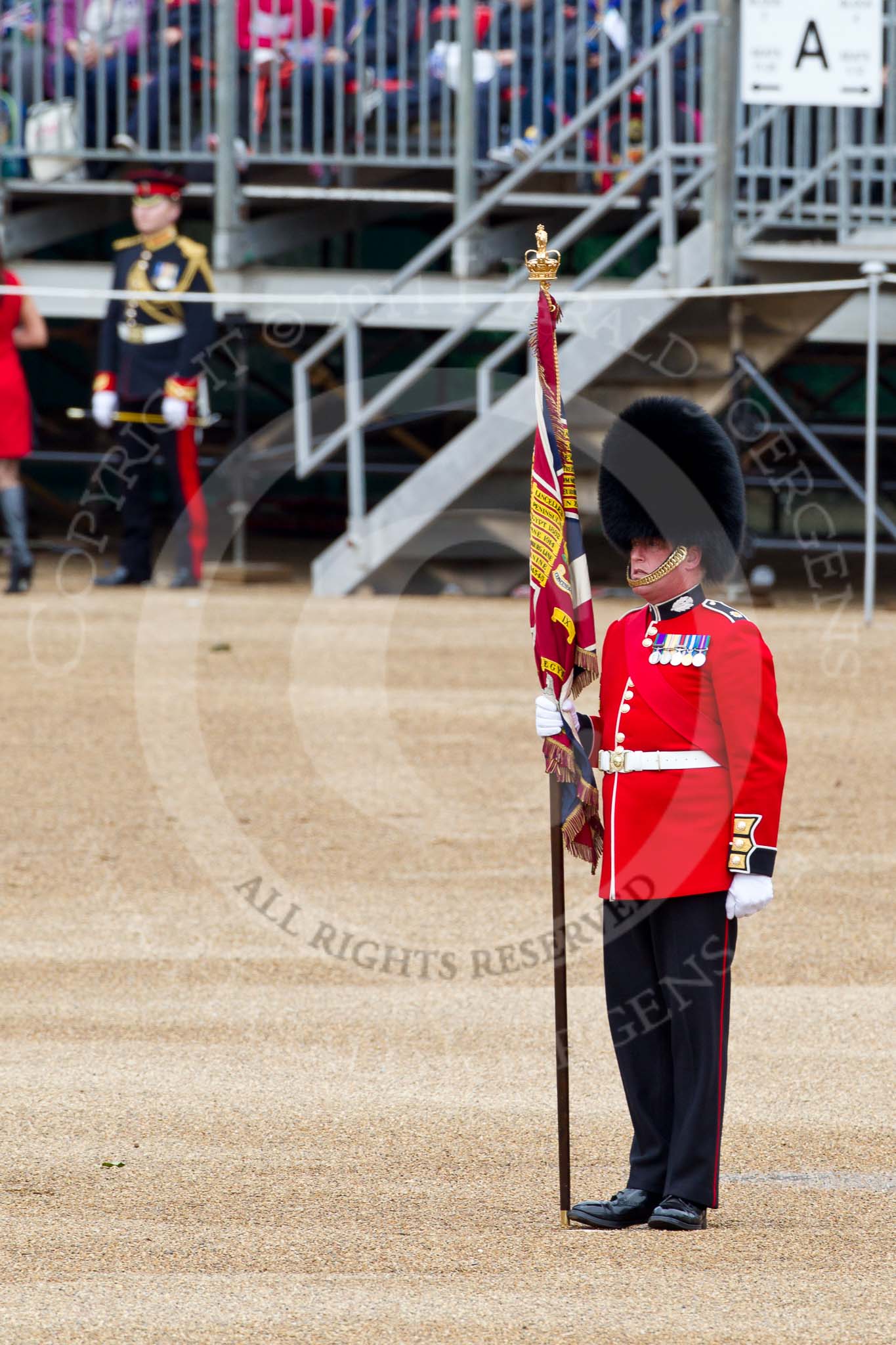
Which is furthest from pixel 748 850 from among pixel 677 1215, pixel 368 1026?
pixel 368 1026

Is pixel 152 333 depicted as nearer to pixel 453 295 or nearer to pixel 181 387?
pixel 181 387

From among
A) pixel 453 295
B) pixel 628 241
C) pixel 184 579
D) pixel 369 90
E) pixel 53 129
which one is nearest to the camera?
pixel 628 241

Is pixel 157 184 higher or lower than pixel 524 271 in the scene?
higher

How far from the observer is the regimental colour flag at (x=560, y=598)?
3.76 m

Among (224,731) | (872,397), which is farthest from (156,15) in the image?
(224,731)

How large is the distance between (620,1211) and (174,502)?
27.5 ft

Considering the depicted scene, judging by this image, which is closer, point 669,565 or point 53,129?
point 669,565

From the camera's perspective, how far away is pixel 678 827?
3631 millimetres

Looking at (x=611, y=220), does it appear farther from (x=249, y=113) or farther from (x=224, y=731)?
(x=224, y=731)

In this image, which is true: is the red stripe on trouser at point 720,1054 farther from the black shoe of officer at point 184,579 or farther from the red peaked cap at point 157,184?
the red peaked cap at point 157,184

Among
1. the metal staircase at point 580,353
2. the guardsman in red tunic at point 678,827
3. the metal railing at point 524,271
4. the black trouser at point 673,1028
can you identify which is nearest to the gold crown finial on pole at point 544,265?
the guardsman in red tunic at point 678,827

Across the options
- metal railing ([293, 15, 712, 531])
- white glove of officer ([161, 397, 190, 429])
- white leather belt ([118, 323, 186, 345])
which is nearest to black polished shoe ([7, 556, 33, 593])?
white glove of officer ([161, 397, 190, 429])

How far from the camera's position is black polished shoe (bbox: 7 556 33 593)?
1125 cm

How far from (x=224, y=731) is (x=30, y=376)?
744 centimetres
